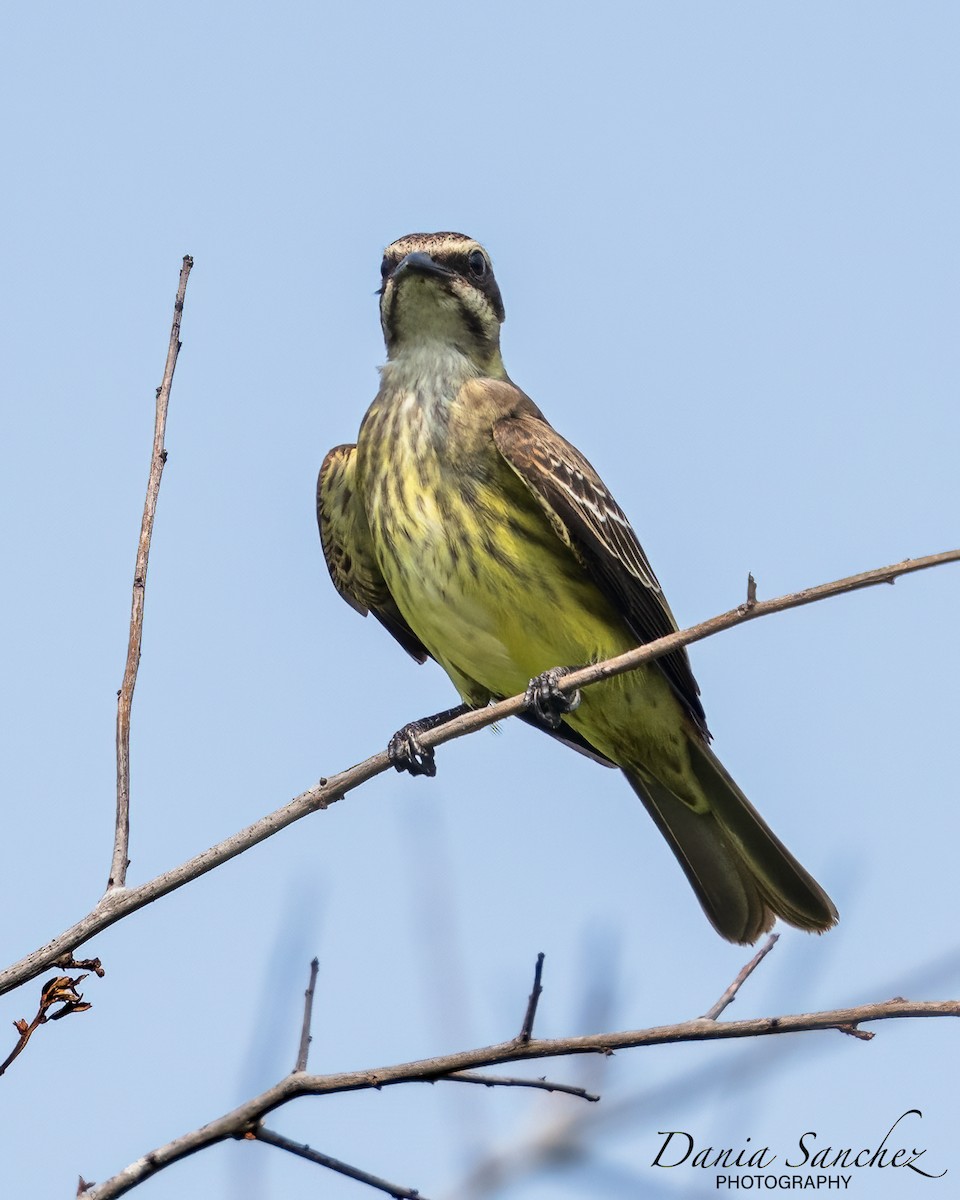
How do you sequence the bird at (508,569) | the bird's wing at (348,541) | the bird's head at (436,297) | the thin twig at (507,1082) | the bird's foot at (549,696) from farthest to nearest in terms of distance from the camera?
the bird's wing at (348,541) → the bird's head at (436,297) → the bird at (508,569) → the bird's foot at (549,696) → the thin twig at (507,1082)

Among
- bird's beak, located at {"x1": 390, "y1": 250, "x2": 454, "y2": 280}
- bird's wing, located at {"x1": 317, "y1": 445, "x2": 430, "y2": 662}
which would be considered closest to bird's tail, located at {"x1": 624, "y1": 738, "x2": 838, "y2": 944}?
bird's wing, located at {"x1": 317, "y1": 445, "x2": 430, "y2": 662}

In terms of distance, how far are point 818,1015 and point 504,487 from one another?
16.6 ft

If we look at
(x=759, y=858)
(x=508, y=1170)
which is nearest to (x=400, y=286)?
(x=759, y=858)

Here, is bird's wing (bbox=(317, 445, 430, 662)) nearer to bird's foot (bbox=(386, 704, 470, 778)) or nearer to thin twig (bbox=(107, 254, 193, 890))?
bird's foot (bbox=(386, 704, 470, 778))

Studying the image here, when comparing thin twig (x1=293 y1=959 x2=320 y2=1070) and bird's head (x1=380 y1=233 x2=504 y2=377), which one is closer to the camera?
thin twig (x1=293 y1=959 x2=320 y2=1070)

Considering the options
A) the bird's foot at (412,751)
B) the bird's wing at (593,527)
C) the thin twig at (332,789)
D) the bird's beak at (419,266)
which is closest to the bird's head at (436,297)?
the bird's beak at (419,266)

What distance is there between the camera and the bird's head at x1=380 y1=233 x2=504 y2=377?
9.72m

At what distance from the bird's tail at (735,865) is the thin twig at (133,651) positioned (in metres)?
4.92

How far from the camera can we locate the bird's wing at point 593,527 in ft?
29.3

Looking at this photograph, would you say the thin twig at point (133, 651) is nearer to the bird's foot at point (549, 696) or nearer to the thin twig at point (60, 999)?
the thin twig at point (60, 999)

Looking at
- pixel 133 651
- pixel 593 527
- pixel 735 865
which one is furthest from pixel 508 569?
pixel 133 651

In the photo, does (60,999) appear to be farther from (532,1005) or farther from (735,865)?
(735,865)

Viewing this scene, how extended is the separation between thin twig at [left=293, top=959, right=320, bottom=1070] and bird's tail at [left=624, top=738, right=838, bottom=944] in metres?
4.92

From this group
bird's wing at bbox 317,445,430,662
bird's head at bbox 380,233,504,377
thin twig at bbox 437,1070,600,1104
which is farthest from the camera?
bird's wing at bbox 317,445,430,662
